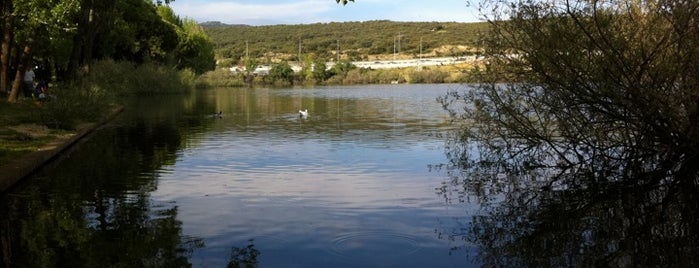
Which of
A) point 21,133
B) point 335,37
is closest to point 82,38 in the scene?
point 21,133

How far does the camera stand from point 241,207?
9.50m

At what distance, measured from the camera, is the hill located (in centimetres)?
13325

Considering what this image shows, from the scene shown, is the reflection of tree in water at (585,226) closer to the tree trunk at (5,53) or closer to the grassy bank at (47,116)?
the grassy bank at (47,116)

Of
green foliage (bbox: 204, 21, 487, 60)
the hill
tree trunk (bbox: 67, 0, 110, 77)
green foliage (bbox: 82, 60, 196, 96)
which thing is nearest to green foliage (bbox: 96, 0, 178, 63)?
green foliage (bbox: 82, 60, 196, 96)

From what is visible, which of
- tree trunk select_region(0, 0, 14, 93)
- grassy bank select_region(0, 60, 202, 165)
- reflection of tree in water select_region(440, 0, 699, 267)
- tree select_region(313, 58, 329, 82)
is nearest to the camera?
reflection of tree in water select_region(440, 0, 699, 267)

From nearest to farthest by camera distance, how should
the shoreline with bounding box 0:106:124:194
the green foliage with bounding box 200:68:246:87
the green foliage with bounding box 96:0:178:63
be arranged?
the shoreline with bounding box 0:106:124:194, the green foliage with bounding box 96:0:178:63, the green foliage with bounding box 200:68:246:87

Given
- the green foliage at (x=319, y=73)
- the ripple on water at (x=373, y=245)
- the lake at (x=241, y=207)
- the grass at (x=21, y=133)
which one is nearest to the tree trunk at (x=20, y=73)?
the grass at (x=21, y=133)

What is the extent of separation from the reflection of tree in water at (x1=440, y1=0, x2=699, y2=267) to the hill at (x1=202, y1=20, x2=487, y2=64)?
332ft

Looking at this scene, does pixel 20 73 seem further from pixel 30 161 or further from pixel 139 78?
pixel 139 78

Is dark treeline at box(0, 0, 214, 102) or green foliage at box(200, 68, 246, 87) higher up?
dark treeline at box(0, 0, 214, 102)

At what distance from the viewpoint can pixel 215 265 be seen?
22.1ft

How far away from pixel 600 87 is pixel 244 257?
5.60m

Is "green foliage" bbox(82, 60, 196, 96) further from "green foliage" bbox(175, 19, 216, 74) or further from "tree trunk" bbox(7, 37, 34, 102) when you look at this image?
"tree trunk" bbox(7, 37, 34, 102)

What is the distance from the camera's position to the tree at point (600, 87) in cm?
959
